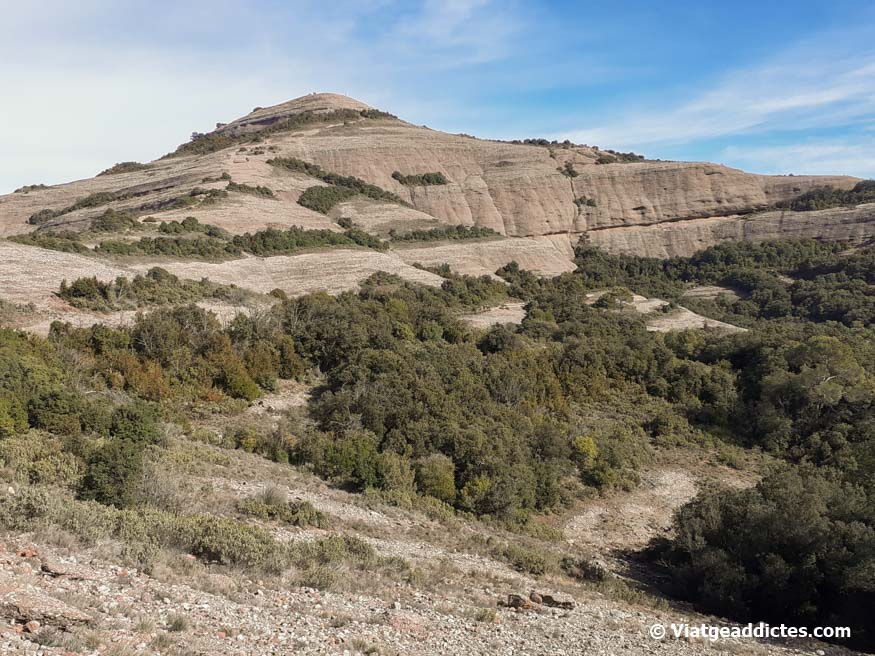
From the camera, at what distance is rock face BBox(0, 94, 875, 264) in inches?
1997

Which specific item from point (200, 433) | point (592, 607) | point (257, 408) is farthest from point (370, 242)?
point (592, 607)

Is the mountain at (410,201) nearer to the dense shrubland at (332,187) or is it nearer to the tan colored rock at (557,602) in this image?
the dense shrubland at (332,187)

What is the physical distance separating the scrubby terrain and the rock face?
266 inches

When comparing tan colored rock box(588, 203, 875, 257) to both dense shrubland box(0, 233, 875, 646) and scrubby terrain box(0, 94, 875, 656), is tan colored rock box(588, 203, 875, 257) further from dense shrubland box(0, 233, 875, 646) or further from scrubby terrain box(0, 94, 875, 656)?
dense shrubland box(0, 233, 875, 646)

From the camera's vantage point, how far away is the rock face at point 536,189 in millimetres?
50719

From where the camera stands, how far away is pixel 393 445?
16141 mm

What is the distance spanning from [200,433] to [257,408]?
3.10 metres

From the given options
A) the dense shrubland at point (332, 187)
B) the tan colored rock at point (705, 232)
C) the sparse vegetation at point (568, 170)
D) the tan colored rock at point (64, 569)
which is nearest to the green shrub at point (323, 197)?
the dense shrubland at point (332, 187)

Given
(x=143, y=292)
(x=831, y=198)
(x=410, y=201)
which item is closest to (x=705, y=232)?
(x=831, y=198)

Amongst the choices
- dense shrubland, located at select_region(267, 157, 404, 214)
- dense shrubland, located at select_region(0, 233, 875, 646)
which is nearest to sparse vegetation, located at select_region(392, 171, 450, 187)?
dense shrubland, located at select_region(267, 157, 404, 214)

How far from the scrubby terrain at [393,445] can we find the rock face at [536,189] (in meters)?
6.75

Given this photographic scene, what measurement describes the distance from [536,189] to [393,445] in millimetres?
48356

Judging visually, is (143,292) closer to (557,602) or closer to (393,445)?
(393,445)

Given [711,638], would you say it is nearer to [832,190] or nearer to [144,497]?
[144,497]
